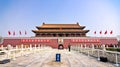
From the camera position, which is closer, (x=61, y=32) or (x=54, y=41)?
(x=54, y=41)

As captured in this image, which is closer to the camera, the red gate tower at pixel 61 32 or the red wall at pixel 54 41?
the red wall at pixel 54 41

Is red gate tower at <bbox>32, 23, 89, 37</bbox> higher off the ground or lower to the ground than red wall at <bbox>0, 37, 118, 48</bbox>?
higher

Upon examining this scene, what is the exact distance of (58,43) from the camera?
5716cm

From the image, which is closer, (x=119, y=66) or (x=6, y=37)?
(x=119, y=66)

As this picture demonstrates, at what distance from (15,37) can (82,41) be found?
68.3 feet

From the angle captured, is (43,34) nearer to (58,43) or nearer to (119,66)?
(58,43)

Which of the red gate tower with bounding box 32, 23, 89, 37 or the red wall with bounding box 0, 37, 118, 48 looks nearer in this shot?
the red wall with bounding box 0, 37, 118, 48

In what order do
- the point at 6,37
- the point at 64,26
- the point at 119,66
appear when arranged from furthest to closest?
the point at 64,26, the point at 6,37, the point at 119,66

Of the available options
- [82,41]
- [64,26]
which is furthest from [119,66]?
[64,26]

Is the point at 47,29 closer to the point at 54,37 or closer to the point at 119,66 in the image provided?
the point at 54,37

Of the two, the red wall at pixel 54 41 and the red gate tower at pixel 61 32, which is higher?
the red gate tower at pixel 61 32

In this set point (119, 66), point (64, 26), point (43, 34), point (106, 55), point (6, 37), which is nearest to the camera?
point (119, 66)

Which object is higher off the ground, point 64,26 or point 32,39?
point 64,26

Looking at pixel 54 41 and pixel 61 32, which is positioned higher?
pixel 61 32
